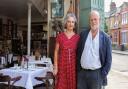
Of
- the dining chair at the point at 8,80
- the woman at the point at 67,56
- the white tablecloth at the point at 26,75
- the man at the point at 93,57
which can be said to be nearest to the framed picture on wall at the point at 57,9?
the white tablecloth at the point at 26,75

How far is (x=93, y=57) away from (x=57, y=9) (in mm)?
11301

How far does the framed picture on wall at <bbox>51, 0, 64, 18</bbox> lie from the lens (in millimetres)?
16062

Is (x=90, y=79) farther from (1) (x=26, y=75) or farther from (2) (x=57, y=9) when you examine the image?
(2) (x=57, y=9)

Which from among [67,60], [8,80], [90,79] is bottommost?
[8,80]

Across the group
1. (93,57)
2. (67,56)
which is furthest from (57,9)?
(93,57)

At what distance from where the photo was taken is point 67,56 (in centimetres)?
523

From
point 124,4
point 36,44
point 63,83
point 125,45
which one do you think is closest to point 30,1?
point 36,44

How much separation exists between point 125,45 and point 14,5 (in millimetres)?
39726

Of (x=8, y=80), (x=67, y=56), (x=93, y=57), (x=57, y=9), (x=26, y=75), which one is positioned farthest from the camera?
(x=57, y=9)

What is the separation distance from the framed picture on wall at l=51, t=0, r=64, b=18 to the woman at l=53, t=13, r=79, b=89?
10.8 m

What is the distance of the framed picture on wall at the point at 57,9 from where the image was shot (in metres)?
16.1

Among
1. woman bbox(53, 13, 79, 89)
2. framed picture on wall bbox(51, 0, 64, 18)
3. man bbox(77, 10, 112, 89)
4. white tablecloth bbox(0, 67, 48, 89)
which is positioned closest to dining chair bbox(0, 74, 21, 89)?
white tablecloth bbox(0, 67, 48, 89)

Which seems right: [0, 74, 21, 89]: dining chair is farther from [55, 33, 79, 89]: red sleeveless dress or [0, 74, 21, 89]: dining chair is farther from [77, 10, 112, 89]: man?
[77, 10, 112, 89]: man

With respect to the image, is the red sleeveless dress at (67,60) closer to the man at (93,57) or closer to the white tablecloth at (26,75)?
the man at (93,57)
